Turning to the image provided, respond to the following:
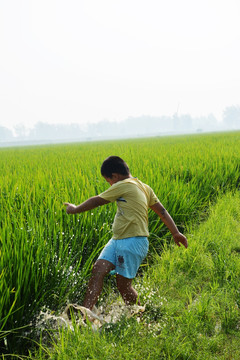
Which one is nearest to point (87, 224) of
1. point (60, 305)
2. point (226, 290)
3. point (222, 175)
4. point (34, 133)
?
point (60, 305)

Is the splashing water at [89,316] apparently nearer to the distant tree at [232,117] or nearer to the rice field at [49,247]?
the rice field at [49,247]

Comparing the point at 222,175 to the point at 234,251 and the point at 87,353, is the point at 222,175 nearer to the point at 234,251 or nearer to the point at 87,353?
the point at 234,251

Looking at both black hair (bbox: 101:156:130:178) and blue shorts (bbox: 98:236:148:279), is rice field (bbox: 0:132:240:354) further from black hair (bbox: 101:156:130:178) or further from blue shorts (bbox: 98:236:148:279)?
black hair (bbox: 101:156:130:178)

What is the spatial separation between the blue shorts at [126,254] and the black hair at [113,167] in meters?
0.36

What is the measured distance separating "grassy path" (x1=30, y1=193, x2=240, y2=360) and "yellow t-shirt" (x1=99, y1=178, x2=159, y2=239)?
47cm

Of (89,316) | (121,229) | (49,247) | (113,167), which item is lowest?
(89,316)

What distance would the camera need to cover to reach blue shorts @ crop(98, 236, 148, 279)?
1812 millimetres

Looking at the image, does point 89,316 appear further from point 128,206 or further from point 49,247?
point 128,206

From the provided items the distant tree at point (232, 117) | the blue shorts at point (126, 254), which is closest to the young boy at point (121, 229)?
the blue shorts at point (126, 254)

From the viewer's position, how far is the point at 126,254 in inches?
71.4

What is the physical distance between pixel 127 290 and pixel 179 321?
33 cm

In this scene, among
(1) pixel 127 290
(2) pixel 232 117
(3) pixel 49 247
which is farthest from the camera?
(2) pixel 232 117

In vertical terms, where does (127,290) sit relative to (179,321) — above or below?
above

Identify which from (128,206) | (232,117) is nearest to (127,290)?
(128,206)
